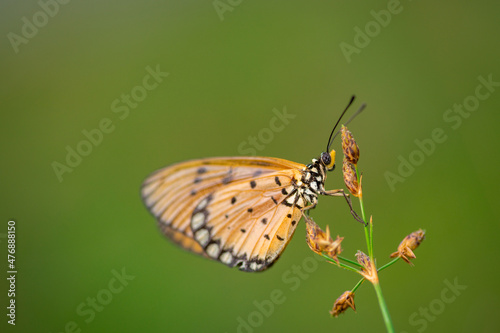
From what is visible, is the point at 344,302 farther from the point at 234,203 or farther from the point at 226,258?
the point at 234,203

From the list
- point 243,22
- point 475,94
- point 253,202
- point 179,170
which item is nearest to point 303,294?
point 253,202

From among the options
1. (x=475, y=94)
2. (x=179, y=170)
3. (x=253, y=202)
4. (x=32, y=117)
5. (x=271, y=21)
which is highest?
(x=271, y=21)

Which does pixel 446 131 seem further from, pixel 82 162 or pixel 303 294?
pixel 82 162
